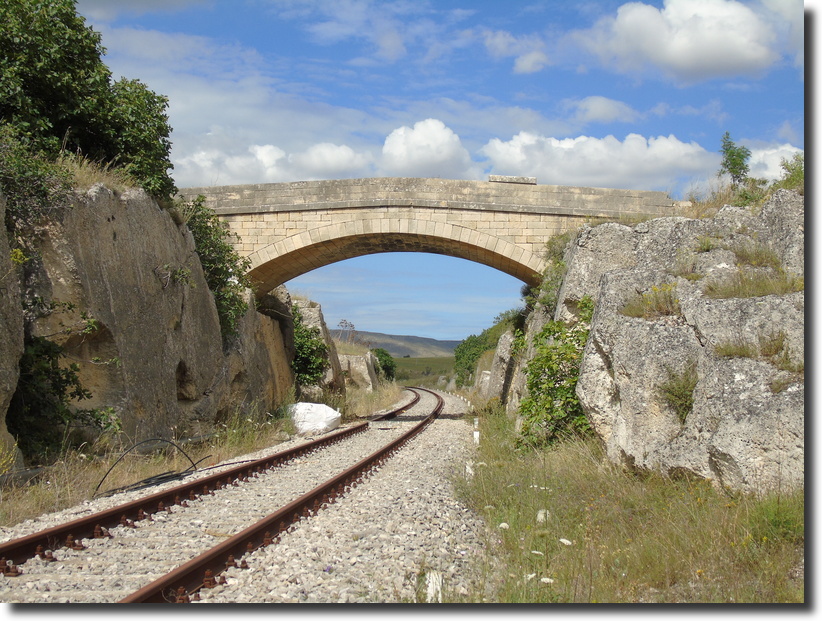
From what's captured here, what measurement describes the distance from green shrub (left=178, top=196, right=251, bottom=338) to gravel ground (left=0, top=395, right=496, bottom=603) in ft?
22.4

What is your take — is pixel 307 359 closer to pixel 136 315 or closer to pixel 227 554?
pixel 136 315

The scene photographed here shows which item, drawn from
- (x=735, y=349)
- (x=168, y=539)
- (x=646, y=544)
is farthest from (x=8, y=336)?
(x=735, y=349)

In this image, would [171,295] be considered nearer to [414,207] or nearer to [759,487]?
[414,207]

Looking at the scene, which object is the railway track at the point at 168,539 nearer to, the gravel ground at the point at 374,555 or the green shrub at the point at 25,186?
the gravel ground at the point at 374,555

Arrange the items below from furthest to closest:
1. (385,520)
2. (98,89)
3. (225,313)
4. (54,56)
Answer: (225,313), (98,89), (54,56), (385,520)

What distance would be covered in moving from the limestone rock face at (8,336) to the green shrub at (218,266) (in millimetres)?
6703

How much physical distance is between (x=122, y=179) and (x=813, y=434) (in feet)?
32.5

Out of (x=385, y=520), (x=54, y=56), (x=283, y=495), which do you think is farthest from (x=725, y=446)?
(x=54, y=56)

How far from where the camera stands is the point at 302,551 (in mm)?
4945

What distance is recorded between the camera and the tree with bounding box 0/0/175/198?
32.8ft

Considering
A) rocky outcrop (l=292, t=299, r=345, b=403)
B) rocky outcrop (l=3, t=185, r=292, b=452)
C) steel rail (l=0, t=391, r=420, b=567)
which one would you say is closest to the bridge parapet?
rocky outcrop (l=3, t=185, r=292, b=452)

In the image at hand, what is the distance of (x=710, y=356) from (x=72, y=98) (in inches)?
390

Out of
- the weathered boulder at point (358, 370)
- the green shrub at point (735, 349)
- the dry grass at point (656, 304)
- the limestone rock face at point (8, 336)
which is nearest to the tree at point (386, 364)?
the weathered boulder at point (358, 370)

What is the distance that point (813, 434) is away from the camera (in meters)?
4.51
